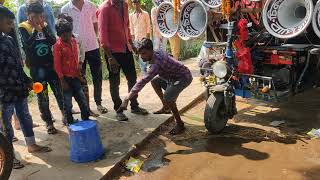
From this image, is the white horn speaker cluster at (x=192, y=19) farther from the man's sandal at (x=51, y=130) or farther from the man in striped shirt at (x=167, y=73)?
the man's sandal at (x=51, y=130)

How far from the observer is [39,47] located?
16.4ft

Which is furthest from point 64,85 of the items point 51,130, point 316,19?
point 316,19

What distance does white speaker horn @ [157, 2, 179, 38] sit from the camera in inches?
236

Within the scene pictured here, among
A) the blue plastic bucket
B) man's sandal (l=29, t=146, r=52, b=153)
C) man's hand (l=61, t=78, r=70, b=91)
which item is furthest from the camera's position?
man's hand (l=61, t=78, r=70, b=91)

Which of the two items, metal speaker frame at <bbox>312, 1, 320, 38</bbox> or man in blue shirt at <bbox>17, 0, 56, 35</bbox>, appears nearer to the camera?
metal speaker frame at <bbox>312, 1, 320, 38</bbox>

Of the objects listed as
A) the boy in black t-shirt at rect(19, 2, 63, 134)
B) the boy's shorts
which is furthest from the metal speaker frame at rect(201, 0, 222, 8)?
the boy in black t-shirt at rect(19, 2, 63, 134)

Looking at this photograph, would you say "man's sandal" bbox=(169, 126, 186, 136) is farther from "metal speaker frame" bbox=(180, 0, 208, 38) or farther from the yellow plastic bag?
"metal speaker frame" bbox=(180, 0, 208, 38)

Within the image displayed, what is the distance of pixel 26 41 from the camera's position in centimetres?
494

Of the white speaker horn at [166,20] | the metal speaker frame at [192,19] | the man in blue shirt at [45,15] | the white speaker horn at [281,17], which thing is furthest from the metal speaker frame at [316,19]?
the man in blue shirt at [45,15]

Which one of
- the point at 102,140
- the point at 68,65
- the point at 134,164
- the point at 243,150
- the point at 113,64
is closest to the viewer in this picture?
the point at 134,164

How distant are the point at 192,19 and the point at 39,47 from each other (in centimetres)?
222

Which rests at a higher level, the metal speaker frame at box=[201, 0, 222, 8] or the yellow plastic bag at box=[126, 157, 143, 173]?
the metal speaker frame at box=[201, 0, 222, 8]

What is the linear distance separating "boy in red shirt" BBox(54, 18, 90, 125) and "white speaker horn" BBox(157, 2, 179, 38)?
1.56 metres

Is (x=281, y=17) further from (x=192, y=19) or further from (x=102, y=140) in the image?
(x=102, y=140)
